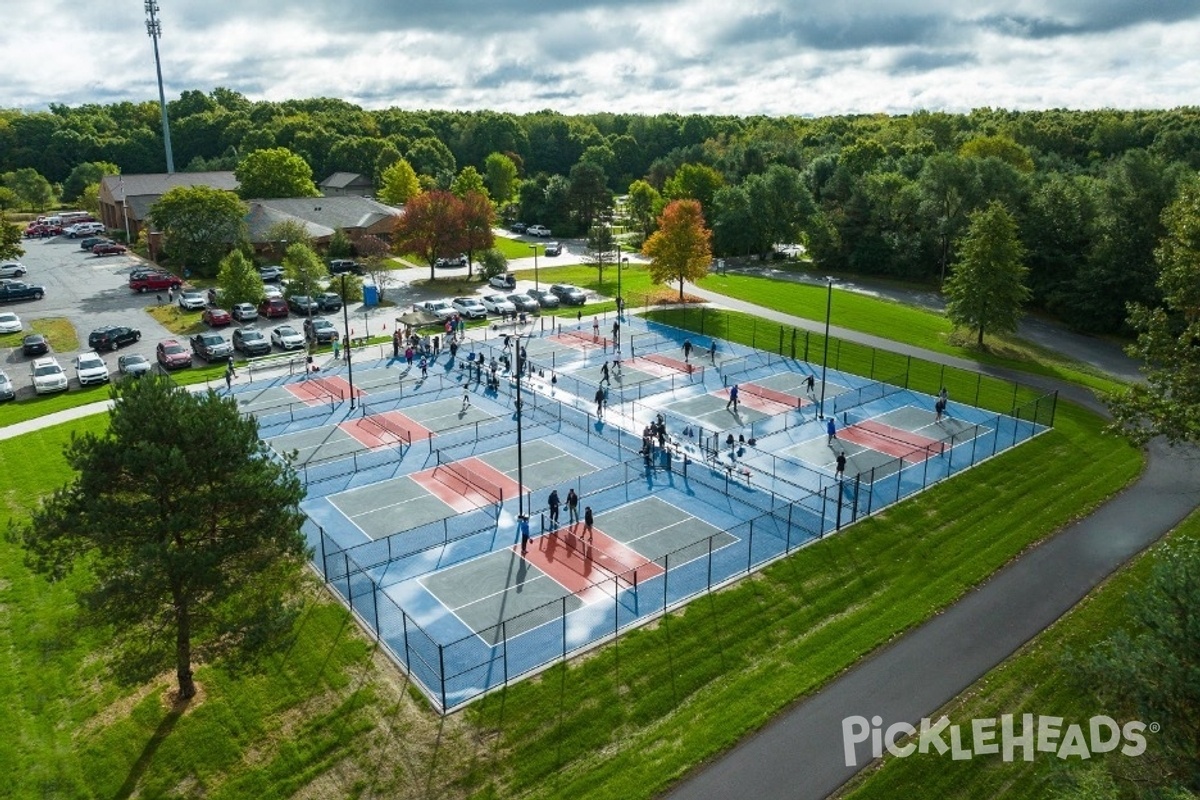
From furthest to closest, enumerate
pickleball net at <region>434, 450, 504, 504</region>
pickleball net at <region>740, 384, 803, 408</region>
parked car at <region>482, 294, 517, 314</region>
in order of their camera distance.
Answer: parked car at <region>482, 294, 517, 314</region> → pickleball net at <region>740, 384, 803, 408</region> → pickleball net at <region>434, 450, 504, 504</region>

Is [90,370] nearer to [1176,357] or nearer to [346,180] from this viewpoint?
[1176,357]

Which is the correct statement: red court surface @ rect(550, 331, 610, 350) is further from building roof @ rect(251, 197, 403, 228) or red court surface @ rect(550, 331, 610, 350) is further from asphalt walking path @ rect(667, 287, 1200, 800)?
building roof @ rect(251, 197, 403, 228)

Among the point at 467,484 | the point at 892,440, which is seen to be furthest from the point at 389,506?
the point at 892,440

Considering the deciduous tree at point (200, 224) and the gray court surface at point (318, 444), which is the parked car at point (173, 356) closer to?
the gray court surface at point (318, 444)

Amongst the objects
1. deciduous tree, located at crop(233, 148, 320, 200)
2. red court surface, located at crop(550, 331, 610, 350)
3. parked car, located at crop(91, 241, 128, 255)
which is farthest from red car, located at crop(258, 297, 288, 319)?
deciduous tree, located at crop(233, 148, 320, 200)

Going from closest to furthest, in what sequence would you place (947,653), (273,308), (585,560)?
(947,653)
(585,560)
(273,308)

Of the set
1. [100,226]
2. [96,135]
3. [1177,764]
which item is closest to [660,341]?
[1177,764]
